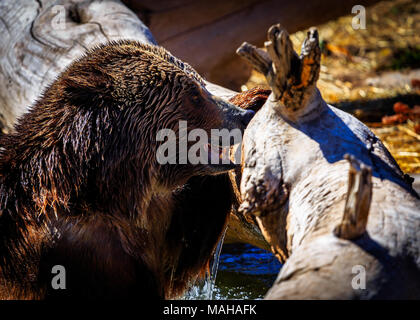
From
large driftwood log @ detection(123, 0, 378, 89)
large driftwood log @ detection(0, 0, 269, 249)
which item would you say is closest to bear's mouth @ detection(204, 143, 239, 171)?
large driftwood log @ detection(0, 0, 269, 249)

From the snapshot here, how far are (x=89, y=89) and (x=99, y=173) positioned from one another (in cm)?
46

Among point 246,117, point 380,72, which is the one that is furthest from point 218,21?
point 246,117

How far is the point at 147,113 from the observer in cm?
304

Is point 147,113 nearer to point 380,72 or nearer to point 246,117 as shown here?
point 246,117

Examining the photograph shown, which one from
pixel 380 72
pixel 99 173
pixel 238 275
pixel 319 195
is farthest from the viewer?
pixel 380 72

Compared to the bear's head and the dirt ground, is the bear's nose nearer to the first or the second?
the bear's head

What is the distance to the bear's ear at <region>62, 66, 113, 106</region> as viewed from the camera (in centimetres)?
293

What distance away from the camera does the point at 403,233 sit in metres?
1.89

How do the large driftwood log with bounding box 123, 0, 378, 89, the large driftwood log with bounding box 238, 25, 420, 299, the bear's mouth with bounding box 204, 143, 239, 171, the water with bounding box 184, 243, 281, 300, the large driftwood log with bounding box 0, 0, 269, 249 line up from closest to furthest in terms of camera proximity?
the large driftwood log with bounding box 238, 25, 420, 299, the bear's mouth with bounding box 204, 143, 239, 171, the water with bounding box 184, 243, 281, 300, the large driftwood log with bounding box 0, 0, 269, 249, the large driftwood log with bounding box 123, 0, 378, 89

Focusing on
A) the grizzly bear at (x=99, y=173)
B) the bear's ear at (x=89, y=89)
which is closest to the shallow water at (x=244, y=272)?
the grizzly bear at (x=99, y=173)

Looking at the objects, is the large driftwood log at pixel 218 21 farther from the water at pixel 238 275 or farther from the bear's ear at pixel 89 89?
the bear's ear at pixel 89 89

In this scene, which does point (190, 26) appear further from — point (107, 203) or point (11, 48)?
point (107, 203)

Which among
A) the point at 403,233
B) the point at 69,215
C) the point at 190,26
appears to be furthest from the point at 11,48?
the point at 403,233

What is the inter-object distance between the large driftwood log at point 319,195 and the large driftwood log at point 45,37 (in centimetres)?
180
